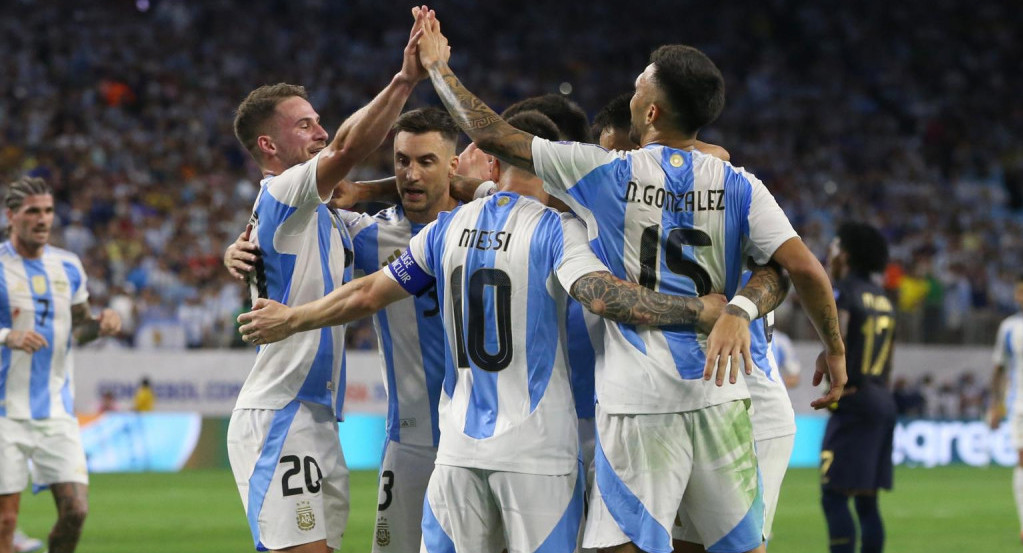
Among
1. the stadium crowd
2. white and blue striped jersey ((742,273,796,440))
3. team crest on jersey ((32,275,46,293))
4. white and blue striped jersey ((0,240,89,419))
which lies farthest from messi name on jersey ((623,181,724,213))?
the stadium crowd

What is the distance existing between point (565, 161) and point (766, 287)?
2.98 feet

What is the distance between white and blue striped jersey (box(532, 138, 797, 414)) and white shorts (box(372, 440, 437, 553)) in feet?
4.44

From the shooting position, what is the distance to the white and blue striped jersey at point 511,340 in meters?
4.75

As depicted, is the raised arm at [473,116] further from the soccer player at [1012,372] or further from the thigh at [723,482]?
the soccer player at [1012,372]

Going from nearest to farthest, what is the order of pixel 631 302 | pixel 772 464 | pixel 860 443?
pixel 631 302, pixel 772 464, pixel 860 443

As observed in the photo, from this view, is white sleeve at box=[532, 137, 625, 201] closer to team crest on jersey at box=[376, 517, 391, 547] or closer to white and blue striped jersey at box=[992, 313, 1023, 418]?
team crest on jersey at box=[376, 517, 391, 547]

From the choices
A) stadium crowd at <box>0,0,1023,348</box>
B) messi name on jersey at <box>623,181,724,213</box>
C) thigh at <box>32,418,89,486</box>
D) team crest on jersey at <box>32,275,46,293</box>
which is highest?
stadium crowd at <box>0,0,1023,348</box>

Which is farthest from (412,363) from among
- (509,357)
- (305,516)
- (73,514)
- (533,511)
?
(73,514)

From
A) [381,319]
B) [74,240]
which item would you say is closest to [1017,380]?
[381,319]

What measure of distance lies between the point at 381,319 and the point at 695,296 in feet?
5.71

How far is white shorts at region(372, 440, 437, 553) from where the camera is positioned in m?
5.79

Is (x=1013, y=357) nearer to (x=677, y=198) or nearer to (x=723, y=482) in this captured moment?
(x=723, y=482)

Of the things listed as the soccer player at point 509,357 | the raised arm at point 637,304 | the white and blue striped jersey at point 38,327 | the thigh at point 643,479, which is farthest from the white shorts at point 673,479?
the white and blue striped jersey at point 38,327

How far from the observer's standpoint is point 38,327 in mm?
9219
